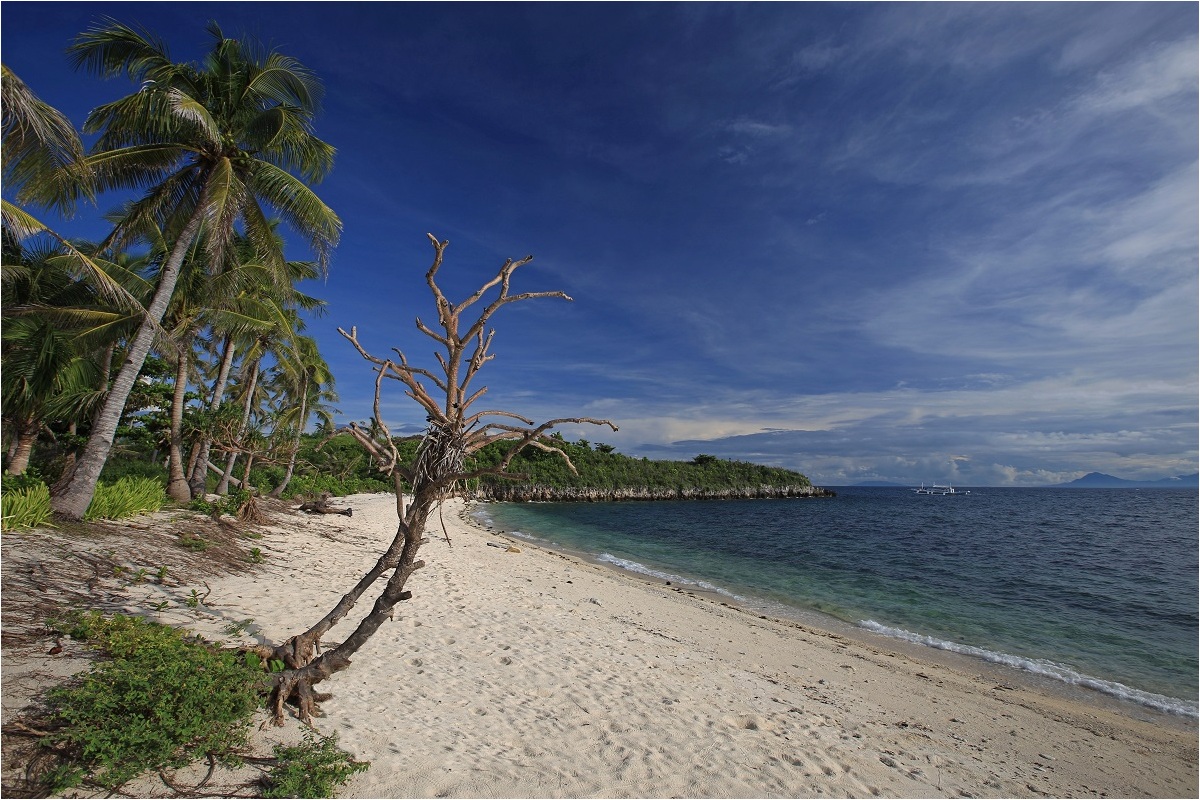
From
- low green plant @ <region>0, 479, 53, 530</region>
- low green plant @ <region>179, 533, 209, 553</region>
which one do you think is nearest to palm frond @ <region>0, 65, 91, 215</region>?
low green plant @ <region>0, 479, 53, 530</region>

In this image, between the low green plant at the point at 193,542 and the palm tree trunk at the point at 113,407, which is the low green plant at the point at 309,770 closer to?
the low green plant at the point at 193,542

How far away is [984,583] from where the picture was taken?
60.5ft

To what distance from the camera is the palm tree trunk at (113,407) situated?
912 centimetres

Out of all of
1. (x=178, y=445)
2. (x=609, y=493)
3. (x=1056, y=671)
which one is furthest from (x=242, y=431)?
(x=609, y=493)

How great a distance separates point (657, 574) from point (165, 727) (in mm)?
15880

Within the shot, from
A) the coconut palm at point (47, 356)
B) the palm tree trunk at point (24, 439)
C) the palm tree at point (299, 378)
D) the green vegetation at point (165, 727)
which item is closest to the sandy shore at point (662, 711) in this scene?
the green vegetation at point (165, 727)

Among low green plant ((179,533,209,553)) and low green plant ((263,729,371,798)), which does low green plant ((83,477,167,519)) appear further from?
low green plant ((263,729,371,798))

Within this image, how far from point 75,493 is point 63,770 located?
863cm

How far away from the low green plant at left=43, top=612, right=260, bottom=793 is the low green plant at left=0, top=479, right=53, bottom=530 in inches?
231

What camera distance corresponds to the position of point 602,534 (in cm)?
3148

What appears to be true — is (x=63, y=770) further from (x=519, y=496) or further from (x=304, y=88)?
(x=519, y=496)

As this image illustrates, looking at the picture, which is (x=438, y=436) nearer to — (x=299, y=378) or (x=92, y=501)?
(x=92, y=501)

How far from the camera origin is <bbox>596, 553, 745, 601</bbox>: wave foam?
52.0 feet

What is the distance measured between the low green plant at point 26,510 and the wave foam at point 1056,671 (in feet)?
52.3
